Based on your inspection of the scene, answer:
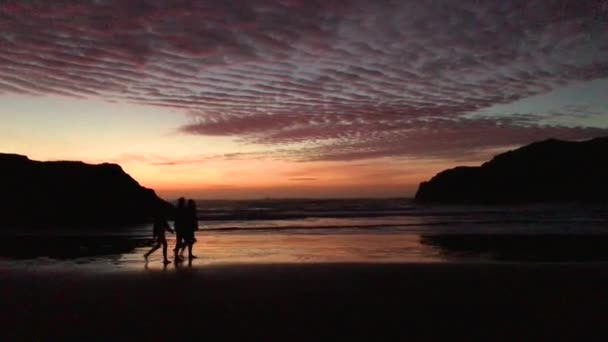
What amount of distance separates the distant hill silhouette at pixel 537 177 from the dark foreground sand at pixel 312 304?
100868mm

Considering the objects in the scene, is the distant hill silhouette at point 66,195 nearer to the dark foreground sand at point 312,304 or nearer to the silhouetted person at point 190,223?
the silhouetted person at point 190,223

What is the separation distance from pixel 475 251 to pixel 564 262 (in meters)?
4.38

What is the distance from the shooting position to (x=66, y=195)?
51.4m

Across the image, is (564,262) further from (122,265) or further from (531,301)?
(122,265)

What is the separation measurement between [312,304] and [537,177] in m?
130

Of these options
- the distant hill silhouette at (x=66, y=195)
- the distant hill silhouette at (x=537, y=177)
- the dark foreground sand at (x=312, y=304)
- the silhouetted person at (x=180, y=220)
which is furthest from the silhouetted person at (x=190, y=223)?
the distant hill silhouette at (x=537, y=177)

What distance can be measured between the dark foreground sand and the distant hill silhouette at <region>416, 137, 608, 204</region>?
10087 cm

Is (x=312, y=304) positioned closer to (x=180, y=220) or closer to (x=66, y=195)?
(x=180, y=220)

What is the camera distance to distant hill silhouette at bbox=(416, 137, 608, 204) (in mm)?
110812

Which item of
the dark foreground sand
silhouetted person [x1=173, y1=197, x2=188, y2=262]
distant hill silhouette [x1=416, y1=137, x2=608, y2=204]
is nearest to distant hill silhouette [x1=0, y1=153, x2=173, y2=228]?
silhouetted person [x1=173, y1=197, x2=188, y2=262]

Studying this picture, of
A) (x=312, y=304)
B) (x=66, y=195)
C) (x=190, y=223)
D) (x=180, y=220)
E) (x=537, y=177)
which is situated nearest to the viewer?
(x=312, y=304)

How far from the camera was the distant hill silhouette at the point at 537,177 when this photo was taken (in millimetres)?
110812

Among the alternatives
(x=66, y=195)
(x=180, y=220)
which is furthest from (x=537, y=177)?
(x=180, y=220)

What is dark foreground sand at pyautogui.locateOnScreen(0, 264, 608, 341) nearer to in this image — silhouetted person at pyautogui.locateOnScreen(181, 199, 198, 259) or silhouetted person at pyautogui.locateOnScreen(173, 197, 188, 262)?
silhouetted person at pyautogui.locateOnScreen(173, 197, 188, 262)
